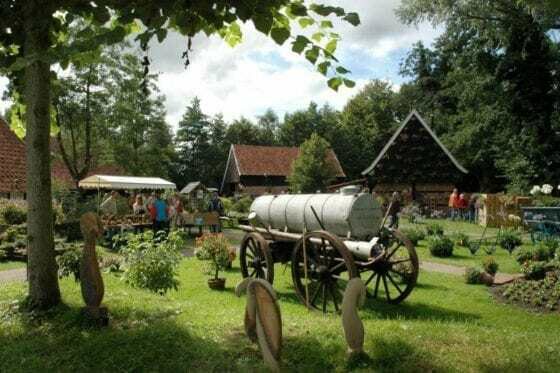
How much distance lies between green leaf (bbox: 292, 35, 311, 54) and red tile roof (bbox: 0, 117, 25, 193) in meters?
18.9

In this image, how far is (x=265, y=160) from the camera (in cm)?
5062

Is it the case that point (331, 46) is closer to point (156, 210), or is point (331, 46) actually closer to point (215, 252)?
point (215, 252)

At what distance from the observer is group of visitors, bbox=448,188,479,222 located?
26.6 meters

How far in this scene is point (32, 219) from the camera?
5.74 meters

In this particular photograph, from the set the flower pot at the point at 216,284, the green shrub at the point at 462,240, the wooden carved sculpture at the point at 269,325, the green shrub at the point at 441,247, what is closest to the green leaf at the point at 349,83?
→ the wooden carved sculpture at the point at 269,325

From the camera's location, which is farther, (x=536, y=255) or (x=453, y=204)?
(x=453, y=204)

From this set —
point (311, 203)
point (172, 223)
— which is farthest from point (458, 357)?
point (172, 223)

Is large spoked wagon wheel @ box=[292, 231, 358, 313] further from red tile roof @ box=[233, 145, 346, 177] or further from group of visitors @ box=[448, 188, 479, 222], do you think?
red tile roof @ box=[233, 145, 346, 177]

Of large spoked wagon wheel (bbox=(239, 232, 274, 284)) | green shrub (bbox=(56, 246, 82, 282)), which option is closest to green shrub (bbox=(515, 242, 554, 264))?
large spoked wagon wheel (bbox=(239, 232, 274, 284))

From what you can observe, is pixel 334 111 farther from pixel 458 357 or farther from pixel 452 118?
pixel 458 357

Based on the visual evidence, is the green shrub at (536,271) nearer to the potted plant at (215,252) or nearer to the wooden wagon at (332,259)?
the wooden wagon at (332,259)

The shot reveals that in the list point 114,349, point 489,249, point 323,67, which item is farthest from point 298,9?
point 489,249

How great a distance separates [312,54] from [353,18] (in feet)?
2.08

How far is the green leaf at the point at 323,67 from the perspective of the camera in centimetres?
546
